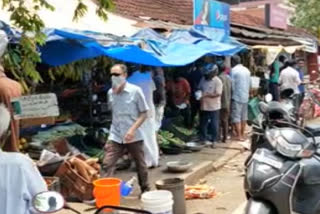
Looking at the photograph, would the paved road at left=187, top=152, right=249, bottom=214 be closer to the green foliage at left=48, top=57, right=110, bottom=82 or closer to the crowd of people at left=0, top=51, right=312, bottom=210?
the crowd of people at left=0, top=51, right=312, bottom=210

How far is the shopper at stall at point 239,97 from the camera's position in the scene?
11445mm

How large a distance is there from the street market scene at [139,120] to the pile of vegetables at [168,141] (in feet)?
0.10

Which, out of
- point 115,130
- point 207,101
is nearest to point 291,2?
point 207,101

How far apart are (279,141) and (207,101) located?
635 cm

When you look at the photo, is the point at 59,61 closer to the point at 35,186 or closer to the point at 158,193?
the point at 158,193

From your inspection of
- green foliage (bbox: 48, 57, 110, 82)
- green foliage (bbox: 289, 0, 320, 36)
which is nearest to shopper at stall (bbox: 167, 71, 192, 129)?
green foliage (bbox: 48, 57, 110, 82)

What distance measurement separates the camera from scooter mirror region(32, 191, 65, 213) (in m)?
2.17

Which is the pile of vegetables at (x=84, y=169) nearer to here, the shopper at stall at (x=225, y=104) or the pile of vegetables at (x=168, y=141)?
the pile of vegetables at (x=168, y=141)

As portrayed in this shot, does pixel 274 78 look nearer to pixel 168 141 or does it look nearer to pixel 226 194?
pixel 168 141

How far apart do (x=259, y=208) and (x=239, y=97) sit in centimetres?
747

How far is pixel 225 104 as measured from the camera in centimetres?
1099

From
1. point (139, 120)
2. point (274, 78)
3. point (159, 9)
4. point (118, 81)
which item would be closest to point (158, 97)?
point (118, 81)

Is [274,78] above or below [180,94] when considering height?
above

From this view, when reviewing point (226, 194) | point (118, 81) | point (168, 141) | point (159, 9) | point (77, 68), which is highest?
point (159, 9)
